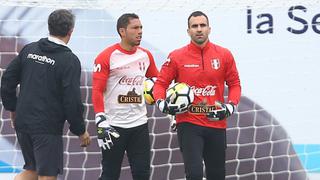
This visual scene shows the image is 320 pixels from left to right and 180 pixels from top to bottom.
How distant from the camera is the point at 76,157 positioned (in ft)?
23.9

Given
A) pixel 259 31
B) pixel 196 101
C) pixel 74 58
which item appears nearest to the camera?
pixel 74 58

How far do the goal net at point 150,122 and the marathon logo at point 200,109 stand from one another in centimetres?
118

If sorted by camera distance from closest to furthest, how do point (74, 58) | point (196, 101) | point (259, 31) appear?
point (74, 58)
point (196, 101)
point (259, 31)

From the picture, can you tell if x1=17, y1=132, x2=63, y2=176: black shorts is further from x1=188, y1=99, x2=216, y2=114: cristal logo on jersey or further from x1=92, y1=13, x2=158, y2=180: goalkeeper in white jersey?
x1=188, y1=99, x2=216, y2=114: cristal logo on jersey

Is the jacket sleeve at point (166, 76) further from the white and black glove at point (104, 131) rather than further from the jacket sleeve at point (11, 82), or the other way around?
the jacket sleeve at point (11, 82)

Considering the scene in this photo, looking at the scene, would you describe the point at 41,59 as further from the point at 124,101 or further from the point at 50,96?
the point at 124,101

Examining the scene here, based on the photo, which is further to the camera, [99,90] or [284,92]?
[284,92]

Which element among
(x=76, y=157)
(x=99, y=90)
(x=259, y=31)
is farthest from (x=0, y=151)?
(x=259, y=31)

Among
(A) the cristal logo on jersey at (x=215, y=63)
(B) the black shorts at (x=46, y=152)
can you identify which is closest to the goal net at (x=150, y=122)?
(A) the cristal logo on jersey at (x=215, y=63)

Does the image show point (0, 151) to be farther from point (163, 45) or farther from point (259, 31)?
point (259, 31)

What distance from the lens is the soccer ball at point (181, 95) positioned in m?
5.88

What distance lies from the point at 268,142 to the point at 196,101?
1621 millimetres

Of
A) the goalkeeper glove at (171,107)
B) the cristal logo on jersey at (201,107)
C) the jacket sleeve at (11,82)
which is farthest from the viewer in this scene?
the cristal logo on jersey at (201,107)

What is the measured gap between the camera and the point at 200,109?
6.01m
